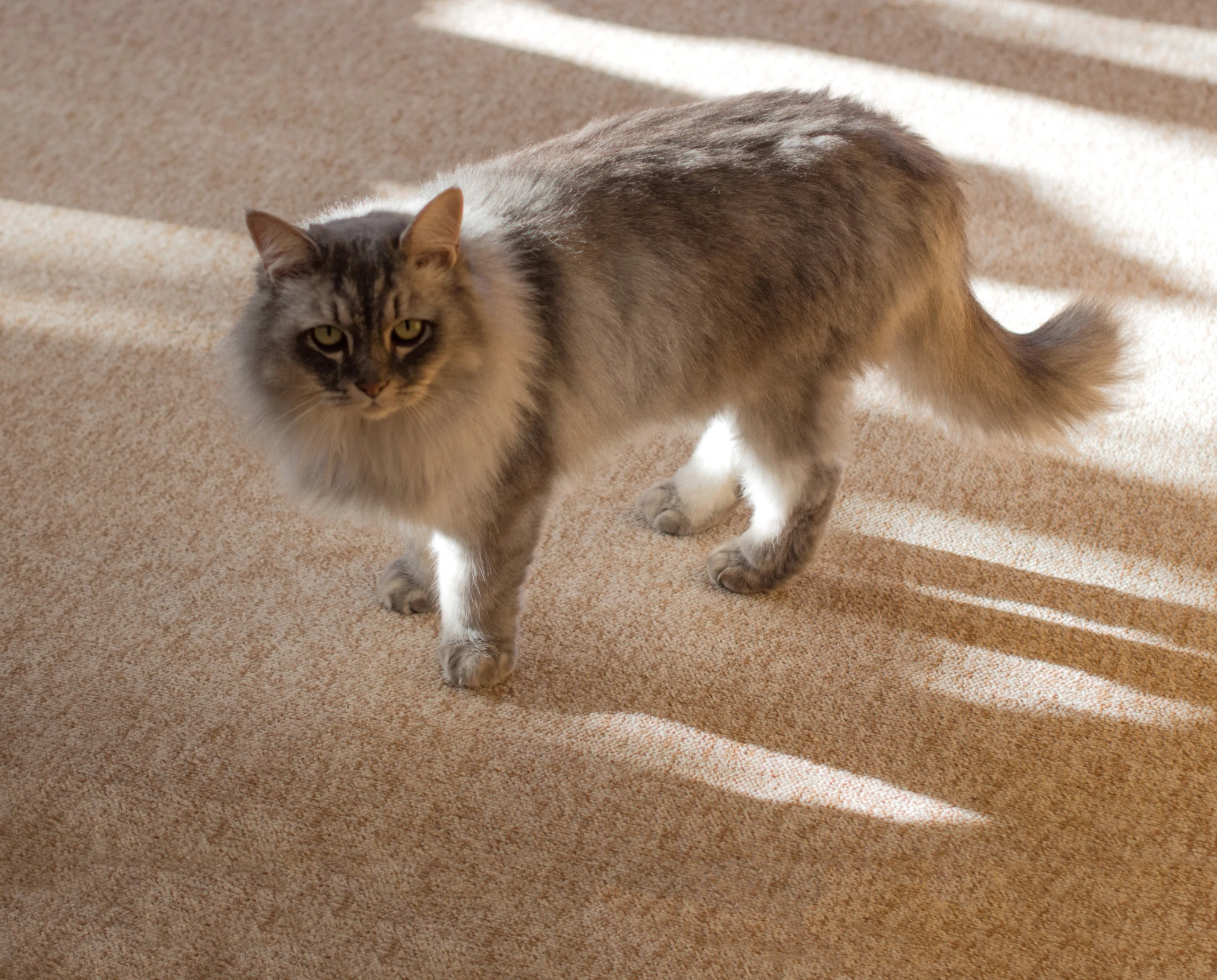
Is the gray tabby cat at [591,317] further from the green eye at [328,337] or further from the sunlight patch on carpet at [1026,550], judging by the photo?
the sunlight patch on carpet at [1026,550]

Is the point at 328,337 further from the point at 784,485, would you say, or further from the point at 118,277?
the point at 118,277

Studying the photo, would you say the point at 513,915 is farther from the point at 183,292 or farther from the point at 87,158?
the point at 87,158

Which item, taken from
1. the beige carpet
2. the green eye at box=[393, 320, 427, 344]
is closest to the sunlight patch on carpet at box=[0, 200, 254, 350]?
the beige carpet

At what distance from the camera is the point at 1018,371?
5.12 feet

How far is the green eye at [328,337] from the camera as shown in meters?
1.23

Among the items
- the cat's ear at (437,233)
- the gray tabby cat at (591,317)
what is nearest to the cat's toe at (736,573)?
the gray tabby cat at (591,317)

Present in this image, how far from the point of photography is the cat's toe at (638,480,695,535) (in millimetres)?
1788

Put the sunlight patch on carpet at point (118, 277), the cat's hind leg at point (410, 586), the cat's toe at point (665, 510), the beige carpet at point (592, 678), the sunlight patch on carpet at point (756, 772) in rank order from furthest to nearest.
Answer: the sunlight patch on carpet at point (118, 277)
the cat's toe at point (665, 510)
the cat's hind leg at point (410, 586)
the sunlight patch on carpet at point (756, 772)
the beige carpet at point (592, 678)

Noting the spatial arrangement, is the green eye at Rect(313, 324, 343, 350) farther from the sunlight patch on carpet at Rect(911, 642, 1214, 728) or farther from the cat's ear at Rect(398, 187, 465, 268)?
the sunlight patch on carpet at Rect(911, 642, 1214, 728)

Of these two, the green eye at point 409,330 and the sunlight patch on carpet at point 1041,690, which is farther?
the sunlight patch on carpet at point 1041,690

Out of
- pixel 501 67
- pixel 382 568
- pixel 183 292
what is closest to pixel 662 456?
pixel 382 568

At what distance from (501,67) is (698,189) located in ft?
5.03

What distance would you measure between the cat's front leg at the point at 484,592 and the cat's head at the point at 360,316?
0.75 ft

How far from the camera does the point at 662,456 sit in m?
1.93
